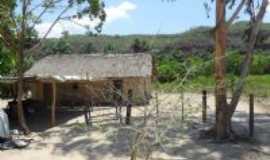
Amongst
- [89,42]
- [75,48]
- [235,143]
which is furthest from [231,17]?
[75,48]

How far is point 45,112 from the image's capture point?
27469mm

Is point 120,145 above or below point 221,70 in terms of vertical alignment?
below

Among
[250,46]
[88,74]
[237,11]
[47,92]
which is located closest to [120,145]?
[250,46]

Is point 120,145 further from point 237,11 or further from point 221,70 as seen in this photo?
point 237,11

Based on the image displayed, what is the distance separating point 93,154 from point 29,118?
9.46 m

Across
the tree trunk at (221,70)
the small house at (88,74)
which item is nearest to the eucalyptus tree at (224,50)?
the tree trunk at (221,70)

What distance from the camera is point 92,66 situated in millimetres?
32469

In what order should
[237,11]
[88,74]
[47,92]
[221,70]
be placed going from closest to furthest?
1. [237,11]
2. [221,70]
3. [88,74]
4. [47,92]

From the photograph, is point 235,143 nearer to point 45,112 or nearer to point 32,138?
point 32,138

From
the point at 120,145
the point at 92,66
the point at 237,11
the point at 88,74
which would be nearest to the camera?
the point at 120,145

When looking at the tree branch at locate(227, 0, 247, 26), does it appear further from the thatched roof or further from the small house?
the thatched roof

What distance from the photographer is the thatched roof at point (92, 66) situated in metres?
30.5

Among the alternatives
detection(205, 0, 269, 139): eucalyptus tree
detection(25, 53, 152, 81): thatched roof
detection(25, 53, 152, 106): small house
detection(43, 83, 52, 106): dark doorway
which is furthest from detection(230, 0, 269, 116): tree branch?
detection(43, 83, 52, 106): dark doorway

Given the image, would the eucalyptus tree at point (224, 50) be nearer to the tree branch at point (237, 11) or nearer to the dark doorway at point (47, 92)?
the tree branch at point (237, 11)
